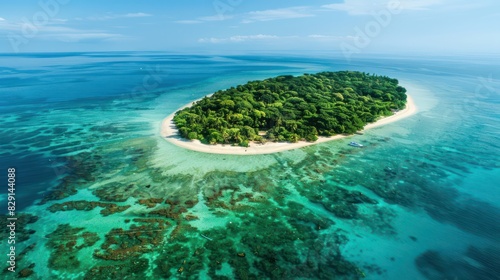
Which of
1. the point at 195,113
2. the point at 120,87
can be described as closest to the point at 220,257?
the point at 195,113

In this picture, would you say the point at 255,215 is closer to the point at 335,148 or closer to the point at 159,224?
the point at 159,224

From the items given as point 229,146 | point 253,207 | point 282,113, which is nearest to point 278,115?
point 282,113

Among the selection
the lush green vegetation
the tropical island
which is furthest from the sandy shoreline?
the lush green vegetation

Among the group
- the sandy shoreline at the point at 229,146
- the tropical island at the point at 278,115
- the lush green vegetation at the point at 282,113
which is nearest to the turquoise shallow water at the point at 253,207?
the sandy shoreline at the point at 229,146

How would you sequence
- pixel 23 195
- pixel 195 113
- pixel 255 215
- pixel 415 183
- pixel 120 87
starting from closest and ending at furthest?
pixel 255 215
pixel 23 195
pixel 415 183
pixel 195 113
pixel 120 87

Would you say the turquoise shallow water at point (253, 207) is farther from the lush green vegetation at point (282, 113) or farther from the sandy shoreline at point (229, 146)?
the lush green vegetation at point (282, 113)

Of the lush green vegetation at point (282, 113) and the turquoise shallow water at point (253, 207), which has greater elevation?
the lush green vegetation at point (282, 113)

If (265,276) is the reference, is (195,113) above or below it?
above
